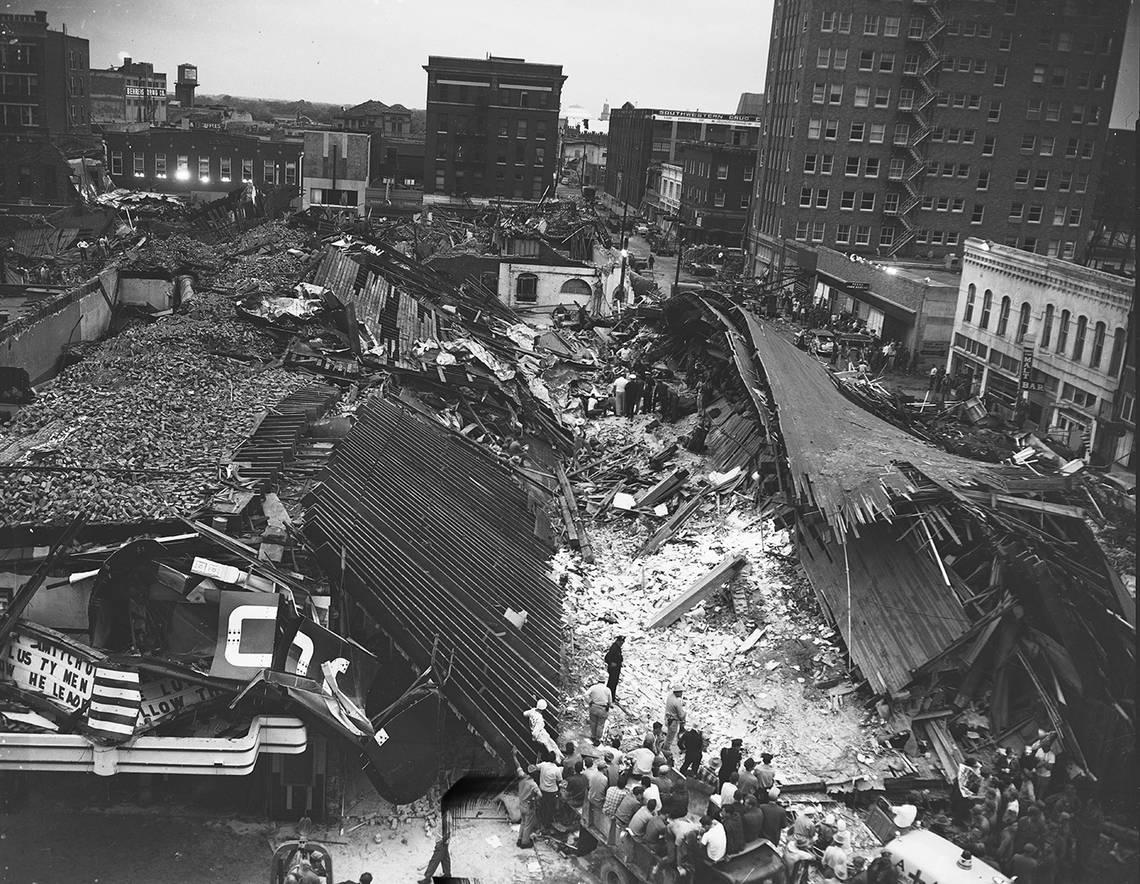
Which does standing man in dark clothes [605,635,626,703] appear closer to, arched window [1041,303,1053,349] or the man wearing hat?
the man wearing hat

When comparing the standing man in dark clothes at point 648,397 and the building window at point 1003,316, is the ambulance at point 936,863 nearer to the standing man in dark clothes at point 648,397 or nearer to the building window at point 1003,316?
the standing man in dark clothes at point 648,397

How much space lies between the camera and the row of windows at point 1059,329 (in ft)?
95.3

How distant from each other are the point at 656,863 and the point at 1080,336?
2625 cm

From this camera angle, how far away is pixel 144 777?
44.6 feet

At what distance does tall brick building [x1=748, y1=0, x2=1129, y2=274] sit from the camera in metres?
61.8

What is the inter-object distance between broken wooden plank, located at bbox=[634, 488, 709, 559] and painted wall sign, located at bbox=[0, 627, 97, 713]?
12801 millimetres

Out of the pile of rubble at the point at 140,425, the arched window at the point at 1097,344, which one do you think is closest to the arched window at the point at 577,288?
Result: the pile of rubble at the point at 140,425

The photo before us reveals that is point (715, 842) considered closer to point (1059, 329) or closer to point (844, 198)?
point (1059, 329)

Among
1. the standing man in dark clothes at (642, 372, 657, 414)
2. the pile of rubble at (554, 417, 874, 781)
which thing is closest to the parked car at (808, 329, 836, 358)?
the standing man in dark clothes at (642, 372, 657, 414)

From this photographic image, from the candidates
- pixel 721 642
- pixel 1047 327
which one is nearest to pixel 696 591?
pixel 721 642

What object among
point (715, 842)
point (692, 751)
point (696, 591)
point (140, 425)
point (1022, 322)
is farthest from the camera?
point (1022, 322)

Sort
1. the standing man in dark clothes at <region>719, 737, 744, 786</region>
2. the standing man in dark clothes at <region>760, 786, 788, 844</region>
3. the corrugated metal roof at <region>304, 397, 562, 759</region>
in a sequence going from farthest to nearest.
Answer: the corrugated metal roof at <region>304, 397, 562, 759</region> < the standing man in dark clothes at <region>719, 737, 744, 786</region> < the standing man in dark clothes at <region>760, 786, 788, 844</region>

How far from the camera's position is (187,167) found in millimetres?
79188

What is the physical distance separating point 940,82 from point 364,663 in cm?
6342
